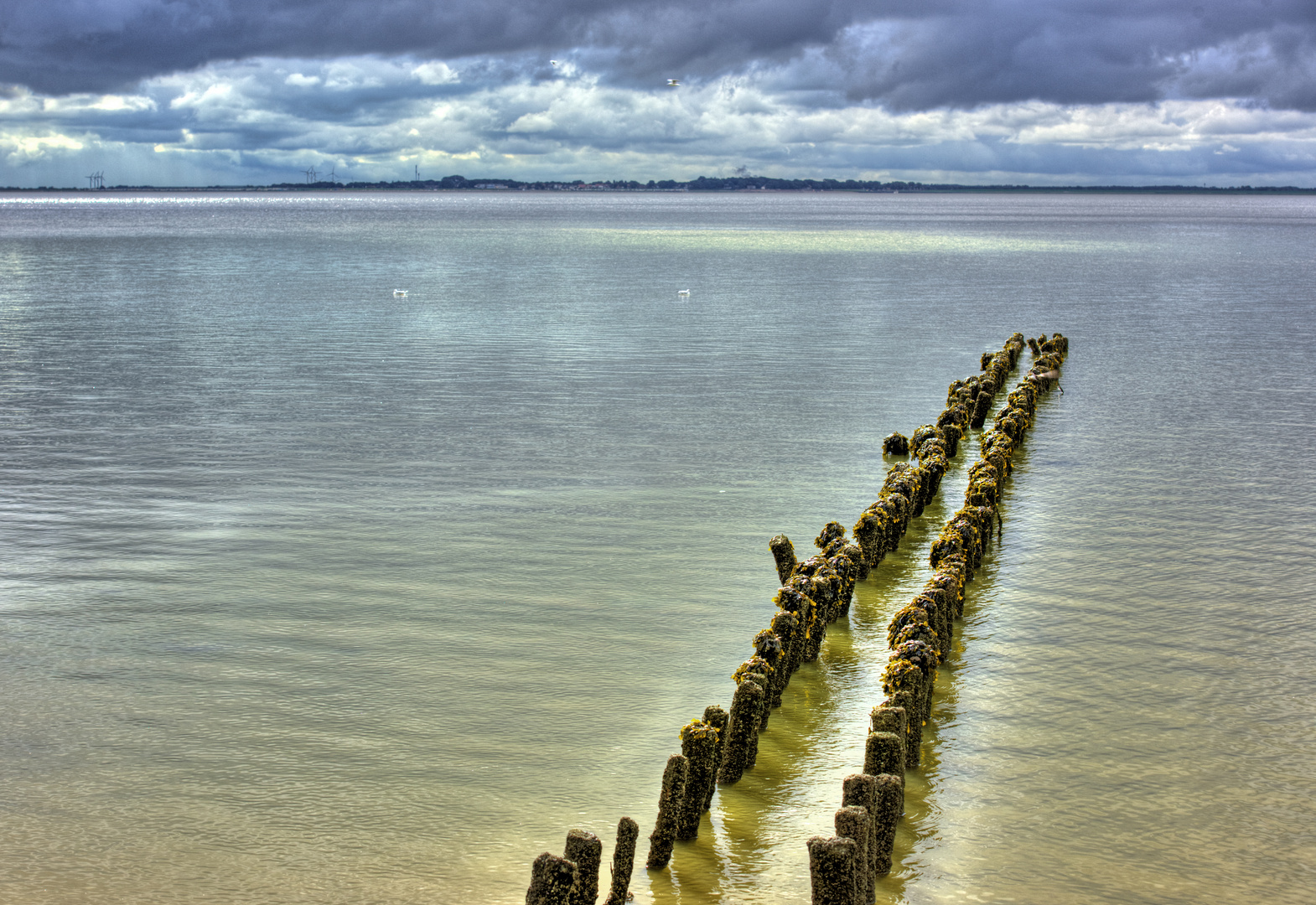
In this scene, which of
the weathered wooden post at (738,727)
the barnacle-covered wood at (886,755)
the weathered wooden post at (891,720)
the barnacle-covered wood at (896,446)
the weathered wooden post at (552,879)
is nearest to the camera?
the weathered wooden post at (552,879)

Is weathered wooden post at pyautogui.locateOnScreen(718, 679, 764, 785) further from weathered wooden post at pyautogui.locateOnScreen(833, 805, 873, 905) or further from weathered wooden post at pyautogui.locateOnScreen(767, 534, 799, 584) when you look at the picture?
weathered wooden post at pyautogui.locateOnScreen(767, 534, 799, 584)

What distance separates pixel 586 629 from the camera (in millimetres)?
13461

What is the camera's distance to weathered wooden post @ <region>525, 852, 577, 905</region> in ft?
24.7

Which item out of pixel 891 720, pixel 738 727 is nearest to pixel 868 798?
pixel 891 720

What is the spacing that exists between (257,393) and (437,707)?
18.6m

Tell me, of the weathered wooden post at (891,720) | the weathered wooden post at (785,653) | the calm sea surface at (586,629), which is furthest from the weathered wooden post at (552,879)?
the weathered wooden post at (785,653)

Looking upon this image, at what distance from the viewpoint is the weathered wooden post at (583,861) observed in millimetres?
7559

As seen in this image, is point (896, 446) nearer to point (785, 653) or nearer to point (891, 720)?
point (785, 653)

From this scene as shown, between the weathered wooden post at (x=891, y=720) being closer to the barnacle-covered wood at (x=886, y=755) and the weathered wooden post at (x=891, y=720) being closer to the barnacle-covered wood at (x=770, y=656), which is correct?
the barnacle-covered wood at (x=886, y=755)

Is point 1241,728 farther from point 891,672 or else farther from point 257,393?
point 257,393

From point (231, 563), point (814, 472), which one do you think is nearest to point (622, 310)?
point (814, 472)

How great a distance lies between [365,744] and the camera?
10.7 meters

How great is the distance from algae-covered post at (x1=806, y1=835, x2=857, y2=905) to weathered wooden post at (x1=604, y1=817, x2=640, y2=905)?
130 cm

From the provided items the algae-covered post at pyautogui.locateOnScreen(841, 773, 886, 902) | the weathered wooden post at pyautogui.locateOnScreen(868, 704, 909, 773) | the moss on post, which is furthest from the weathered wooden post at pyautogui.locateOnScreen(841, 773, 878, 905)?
the weathered wooden post at pyautogui.locateOnScreen(868, 704, 909, 773)
